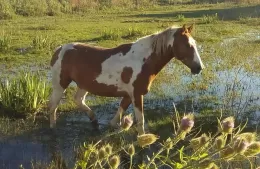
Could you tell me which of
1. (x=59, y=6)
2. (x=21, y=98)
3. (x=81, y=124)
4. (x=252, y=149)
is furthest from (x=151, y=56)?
(x=59, y=6)

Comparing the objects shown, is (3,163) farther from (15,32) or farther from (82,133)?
(15,32)

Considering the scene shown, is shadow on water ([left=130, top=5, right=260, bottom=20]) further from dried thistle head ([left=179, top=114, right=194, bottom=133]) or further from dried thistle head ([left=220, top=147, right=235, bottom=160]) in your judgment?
dried thistle head ([left=220, top=147, right=235, bottom=160])

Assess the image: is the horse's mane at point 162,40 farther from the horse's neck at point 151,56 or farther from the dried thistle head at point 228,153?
the dried thistle head at point 228,153

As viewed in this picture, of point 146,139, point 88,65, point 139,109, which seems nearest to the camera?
point 146,139

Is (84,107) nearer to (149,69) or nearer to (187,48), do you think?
(149,69)

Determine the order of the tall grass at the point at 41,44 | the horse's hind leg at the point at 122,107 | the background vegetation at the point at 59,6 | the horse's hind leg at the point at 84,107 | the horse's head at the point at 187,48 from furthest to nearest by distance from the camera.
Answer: the background vegetation at the point at 59,6
the tall grass at the point at 41,44
the horse's hind leg at the point at 84,107
the horse's hind leg at the point at 122,107
the horse's head at the point at 187,48

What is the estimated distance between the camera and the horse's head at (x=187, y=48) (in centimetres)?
537

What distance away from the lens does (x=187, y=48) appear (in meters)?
5.38

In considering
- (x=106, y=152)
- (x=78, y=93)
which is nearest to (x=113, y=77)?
(x=78, y=93)

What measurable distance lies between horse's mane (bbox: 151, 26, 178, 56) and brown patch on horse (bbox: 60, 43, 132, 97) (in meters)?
0.40

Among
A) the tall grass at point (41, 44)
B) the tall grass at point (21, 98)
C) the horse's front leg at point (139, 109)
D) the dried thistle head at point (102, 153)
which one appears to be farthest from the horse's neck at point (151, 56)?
the tall grass at point (41, 44)

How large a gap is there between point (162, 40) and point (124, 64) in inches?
25.1

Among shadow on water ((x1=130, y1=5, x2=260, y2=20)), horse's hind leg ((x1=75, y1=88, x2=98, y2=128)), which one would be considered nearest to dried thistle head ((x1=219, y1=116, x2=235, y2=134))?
horse's hind leg ((x1=75, y1=88, x2=98, y2=128))

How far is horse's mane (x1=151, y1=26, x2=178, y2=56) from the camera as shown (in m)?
5.50
